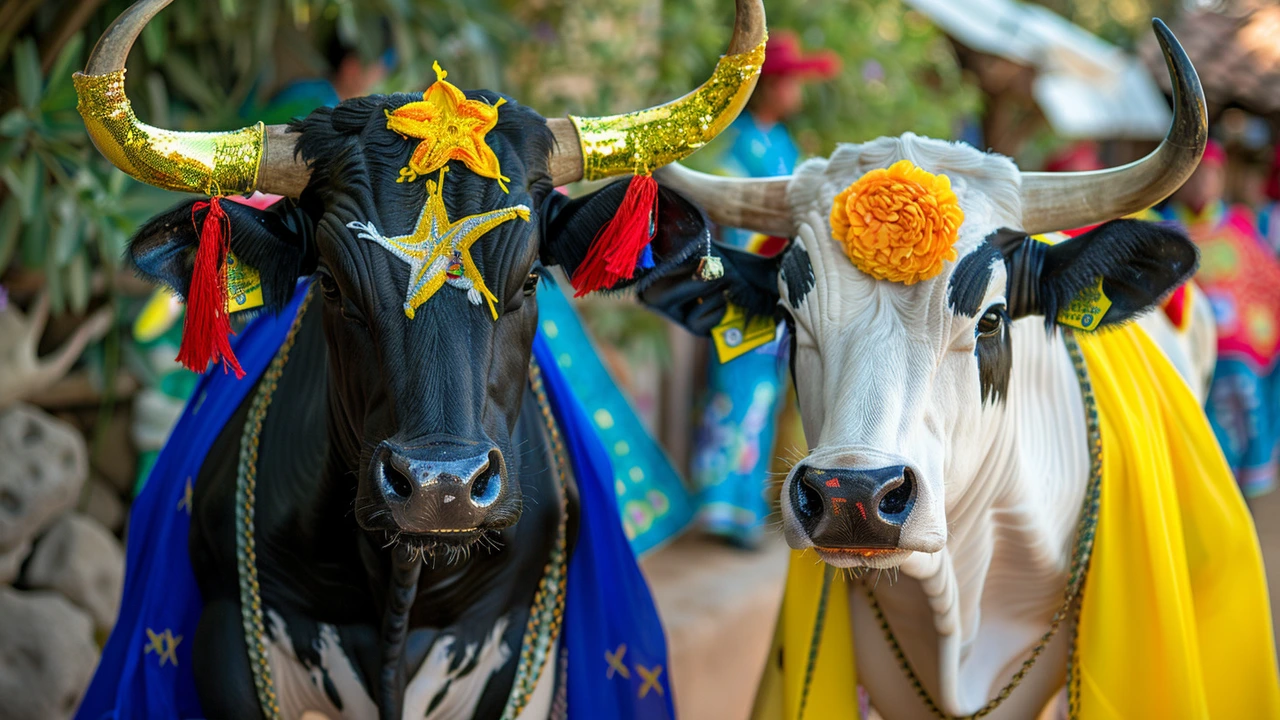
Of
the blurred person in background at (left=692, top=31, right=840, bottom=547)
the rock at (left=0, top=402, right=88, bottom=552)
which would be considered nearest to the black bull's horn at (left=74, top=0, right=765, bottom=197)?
the rock at (left=0, top=402, right=88, bottom=552)

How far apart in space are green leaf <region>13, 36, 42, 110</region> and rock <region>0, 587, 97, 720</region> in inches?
59.5

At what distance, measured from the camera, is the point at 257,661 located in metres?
2.45

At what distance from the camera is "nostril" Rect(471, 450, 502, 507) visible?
1.94 m

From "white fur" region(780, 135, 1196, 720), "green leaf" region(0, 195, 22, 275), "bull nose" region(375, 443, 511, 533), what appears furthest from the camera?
"green leaf" region(0, 195, 22, 275)

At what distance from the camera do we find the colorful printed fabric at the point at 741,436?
6270 mm

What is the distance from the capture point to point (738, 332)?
8.68 feet

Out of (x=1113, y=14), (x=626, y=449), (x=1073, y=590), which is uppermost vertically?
(x=1073, y=590)

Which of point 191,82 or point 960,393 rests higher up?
point 960,393

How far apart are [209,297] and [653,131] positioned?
35.1 inches

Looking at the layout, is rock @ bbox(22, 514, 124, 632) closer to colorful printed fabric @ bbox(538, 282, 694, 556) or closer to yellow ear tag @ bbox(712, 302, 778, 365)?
colorful printed fabric @ bbox(538, 282, 694, 556)

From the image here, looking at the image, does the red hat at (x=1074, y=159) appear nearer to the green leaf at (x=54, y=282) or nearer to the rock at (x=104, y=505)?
the rock at (x=104, y=505)

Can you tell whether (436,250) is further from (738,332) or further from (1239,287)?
(1239,287)

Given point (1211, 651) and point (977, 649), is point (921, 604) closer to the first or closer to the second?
point (977, 649)

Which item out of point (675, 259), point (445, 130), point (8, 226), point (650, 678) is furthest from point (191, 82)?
point (650, 678)
